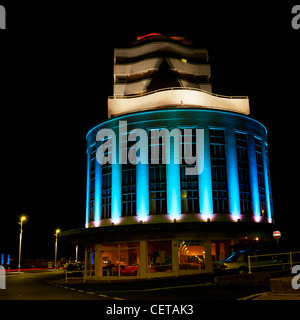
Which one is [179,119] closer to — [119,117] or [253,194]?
[119,117]

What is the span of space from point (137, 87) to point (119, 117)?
1065 cm

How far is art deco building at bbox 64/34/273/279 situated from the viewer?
34.9 m

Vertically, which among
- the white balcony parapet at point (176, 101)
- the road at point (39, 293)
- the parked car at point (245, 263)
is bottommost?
the road at point (39, 293)

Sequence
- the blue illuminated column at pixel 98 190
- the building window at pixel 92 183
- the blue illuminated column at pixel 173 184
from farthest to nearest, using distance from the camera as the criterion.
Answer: the building window at pixel 92 183 → the blue illuminated column at pixel 98 190 → the blue illuminated column at pixel 173 184

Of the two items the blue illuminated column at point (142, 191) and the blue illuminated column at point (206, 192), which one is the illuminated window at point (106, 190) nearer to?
the blue illuminated column at point (142, 191)

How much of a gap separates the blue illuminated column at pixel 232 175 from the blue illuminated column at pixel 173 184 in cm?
521

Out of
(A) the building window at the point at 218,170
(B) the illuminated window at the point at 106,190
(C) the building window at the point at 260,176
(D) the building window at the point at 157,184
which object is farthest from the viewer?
(C) the building window at the point at 260,176

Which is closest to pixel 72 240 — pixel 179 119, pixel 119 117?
pixel 119 117

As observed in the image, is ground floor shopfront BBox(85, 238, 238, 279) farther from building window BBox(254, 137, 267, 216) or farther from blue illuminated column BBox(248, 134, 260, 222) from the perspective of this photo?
building window BBox(254, 137, 267, 216)

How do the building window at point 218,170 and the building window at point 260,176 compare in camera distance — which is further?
the building window at point 260,176

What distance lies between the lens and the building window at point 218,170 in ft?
123

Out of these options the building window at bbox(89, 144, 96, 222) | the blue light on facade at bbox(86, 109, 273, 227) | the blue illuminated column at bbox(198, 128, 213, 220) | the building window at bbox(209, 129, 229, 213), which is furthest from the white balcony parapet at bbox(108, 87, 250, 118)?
the blue illuminated column at bbox(198, 128, 213, 220)

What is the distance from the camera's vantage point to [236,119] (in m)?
40.4

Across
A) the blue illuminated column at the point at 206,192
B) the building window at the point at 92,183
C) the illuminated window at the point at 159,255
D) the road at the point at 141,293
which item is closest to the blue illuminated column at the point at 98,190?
the building window at the point at 92,183
